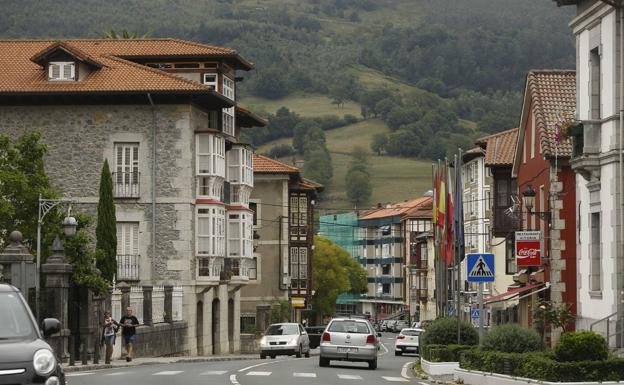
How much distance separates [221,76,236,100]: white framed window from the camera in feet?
230

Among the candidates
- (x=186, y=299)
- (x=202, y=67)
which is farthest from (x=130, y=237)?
(x=202, y=67)

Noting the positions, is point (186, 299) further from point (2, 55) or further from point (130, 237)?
point (2, 55)

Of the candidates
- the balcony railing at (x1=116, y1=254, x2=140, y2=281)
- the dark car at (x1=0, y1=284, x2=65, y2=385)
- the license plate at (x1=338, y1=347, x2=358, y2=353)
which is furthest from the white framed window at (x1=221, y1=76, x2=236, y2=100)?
the dark car at (x1=0, y1=284, x2=65, y2=385)

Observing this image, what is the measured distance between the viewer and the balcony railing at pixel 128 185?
6431 centimetres

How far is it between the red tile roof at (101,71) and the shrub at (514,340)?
3362 centimetres

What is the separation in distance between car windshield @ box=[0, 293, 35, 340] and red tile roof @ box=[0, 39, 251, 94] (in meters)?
45.0

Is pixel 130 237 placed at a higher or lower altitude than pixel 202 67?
lower

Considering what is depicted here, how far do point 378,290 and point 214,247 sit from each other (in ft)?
417

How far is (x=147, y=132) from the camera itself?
64.1m

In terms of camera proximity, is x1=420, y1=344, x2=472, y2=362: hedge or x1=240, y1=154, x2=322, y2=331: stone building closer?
x1=420, y1=344, x2=472, y2=362: hedge

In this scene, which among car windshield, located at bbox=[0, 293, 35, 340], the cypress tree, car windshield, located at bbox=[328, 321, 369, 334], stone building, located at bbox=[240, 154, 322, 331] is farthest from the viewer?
stone building, located at bbox=[240, 154, 322, 331]

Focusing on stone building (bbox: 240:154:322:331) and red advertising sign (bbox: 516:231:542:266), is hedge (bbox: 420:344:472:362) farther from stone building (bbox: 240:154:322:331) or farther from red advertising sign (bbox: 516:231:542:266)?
stone building (bbox: 240:154:322:331)

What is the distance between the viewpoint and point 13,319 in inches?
687

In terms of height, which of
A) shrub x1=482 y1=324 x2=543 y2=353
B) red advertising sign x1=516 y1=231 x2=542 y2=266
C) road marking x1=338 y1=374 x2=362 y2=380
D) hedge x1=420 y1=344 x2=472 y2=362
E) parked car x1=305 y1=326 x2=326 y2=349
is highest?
red advertising sign x1=516 y1=231 x2=542 y2=266
